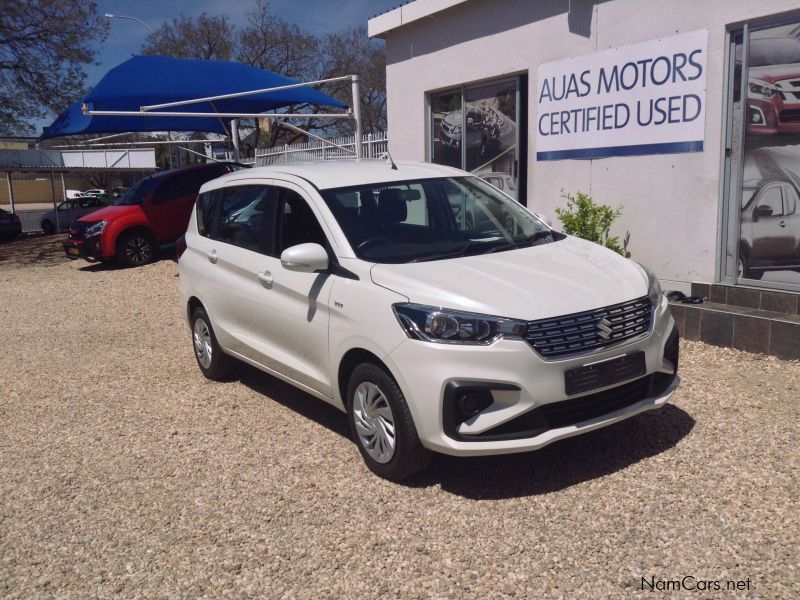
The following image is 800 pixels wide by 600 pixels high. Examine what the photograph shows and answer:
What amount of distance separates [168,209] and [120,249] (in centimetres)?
129

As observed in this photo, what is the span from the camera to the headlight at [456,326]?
384cm

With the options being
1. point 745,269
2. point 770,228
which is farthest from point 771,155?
point 745,269

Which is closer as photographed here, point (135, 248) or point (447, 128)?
point (447, 128)

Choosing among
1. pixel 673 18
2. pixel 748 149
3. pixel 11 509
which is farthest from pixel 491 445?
pixel 673 18

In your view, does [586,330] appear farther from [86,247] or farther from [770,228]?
[86,247]

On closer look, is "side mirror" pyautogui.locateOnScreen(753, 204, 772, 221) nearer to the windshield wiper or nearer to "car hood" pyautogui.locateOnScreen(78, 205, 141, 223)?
the windshield wiper

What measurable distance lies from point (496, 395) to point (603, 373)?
1.98 ft

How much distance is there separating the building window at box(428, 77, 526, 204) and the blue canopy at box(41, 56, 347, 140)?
4.07 metres

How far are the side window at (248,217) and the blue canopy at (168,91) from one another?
771 cm

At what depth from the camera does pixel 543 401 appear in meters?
3.84

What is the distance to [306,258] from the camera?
179 inches

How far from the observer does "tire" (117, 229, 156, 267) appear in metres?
15.0

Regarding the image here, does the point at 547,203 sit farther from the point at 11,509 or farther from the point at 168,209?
the point at 168,209

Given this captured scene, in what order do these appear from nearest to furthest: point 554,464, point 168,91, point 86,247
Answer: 1. point 554,464
2. point 168,91
3. point 86,247
